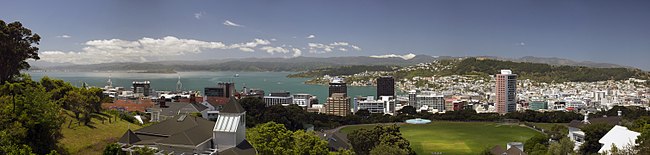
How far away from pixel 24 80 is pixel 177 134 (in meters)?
7.90

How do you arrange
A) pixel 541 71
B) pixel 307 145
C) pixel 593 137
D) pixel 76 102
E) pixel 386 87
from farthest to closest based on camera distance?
pixel 541 71 → pixel 386 87 → pixel 593 137 → pixel 76 102 → pixel 307 145

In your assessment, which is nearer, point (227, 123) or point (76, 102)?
point (227, 123)

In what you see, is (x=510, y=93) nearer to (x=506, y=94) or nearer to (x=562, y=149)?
(x=506, y=94)

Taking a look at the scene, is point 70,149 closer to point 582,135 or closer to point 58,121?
point 58,121

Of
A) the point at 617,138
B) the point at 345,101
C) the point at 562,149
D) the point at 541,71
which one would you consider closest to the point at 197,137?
the point at 562,149

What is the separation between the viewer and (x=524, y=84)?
352 ft

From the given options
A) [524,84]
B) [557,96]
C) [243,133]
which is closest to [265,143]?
[243,133]

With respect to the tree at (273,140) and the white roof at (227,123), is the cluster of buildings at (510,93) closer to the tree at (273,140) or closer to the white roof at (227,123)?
the tree at (273,140)

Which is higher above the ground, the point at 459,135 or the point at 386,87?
the point at 386,87

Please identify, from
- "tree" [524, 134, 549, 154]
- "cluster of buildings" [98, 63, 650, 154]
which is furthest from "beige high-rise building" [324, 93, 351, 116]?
"tree" [524, 134, 549, 154]

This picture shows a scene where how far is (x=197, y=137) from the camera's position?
1509cm

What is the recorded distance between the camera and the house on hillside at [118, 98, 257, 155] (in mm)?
14445

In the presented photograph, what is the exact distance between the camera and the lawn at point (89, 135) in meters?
14.9

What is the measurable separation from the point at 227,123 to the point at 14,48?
9325 mm
